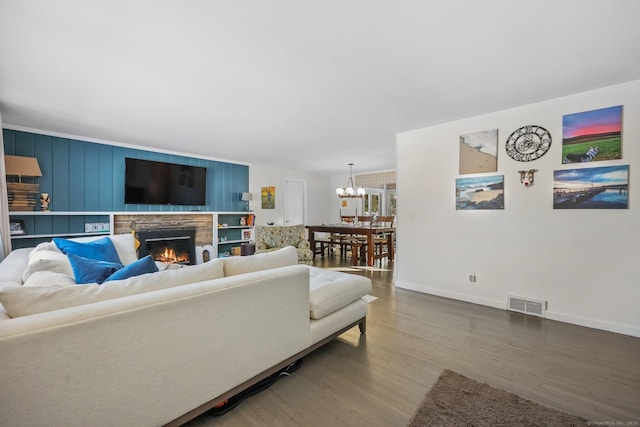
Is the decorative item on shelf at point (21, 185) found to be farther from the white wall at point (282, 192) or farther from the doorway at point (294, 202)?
the doorway at point (294, 202)

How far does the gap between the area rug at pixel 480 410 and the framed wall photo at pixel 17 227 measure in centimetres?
509

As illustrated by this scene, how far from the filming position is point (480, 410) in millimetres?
1543

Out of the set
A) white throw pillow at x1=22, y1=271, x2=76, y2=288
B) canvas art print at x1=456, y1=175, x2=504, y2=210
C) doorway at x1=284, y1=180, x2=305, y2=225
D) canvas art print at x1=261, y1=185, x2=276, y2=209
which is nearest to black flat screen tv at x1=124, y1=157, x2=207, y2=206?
canvas art print at x1=261, y1=185, x2=276, y2=209

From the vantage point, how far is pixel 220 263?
67.6 inches

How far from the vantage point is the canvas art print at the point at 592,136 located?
2.55 metres

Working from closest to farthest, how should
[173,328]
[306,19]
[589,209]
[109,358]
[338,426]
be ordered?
[109,358]
[173,328]
[338,426]
[306,19]
[589,209]

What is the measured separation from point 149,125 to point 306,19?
295 cm

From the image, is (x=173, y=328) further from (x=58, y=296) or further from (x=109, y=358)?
(x=58, y=296)

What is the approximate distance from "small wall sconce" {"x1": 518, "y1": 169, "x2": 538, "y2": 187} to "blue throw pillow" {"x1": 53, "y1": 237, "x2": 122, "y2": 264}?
15.1 ft

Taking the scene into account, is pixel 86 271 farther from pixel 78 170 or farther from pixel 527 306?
pixel 527 306

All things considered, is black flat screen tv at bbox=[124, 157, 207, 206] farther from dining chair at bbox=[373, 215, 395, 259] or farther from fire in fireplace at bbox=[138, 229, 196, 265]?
dining chair at bbox=[373, 215, 395, 259]

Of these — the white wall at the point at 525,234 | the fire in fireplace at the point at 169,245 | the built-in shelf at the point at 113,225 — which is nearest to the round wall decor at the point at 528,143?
the white wall at the point at 525,234

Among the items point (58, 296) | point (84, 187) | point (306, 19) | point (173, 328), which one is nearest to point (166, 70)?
point (306, 19)

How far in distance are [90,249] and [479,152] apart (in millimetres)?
4541
